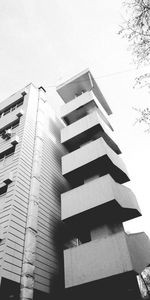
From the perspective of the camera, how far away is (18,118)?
15883 millimetres

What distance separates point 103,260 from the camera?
9.30m

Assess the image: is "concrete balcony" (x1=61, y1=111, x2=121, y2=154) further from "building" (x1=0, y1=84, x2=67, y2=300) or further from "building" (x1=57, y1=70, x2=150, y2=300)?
"building" (x1=0, y1=84, x2=67, y2=300)

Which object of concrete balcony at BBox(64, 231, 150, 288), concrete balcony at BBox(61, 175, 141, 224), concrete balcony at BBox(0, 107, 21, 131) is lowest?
concrete balcony at BBox(64, 231, 150, 288)

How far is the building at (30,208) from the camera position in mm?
8188

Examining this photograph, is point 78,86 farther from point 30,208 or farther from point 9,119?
point 30,208

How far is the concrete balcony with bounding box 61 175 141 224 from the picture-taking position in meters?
11.2

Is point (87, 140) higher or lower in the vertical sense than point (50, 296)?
higher

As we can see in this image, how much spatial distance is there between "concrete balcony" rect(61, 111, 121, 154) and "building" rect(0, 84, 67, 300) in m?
1.12

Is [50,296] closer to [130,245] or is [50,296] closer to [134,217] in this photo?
[130,245]

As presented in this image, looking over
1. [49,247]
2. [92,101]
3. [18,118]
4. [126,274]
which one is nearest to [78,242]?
[49,247]

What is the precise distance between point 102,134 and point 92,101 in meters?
3.58

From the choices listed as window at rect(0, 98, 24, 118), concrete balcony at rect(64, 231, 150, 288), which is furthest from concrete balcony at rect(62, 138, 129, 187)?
window at rect(0, 98, 24, 118)

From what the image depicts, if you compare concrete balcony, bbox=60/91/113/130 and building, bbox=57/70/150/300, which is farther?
concrete balcony, bbox=60/91/113/130

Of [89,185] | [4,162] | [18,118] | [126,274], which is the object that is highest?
[18,118]
